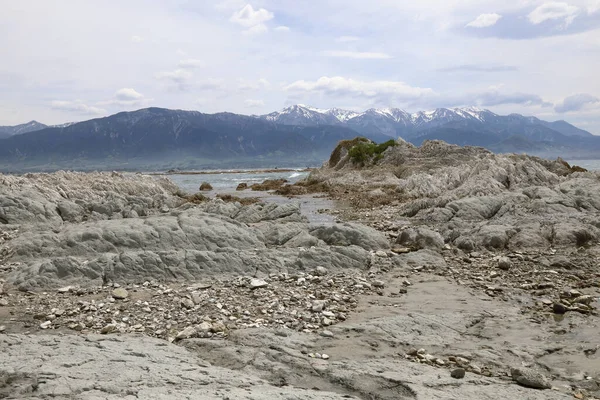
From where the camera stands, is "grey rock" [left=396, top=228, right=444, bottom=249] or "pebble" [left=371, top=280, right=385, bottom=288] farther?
"grey rock" [left=396, top=228, right=444, bottom=249]

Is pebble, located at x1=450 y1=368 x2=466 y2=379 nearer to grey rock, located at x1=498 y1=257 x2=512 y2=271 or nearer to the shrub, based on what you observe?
grey rock, located at x1=498 y1=257 x2=512 y2=271

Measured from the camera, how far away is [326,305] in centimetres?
1127

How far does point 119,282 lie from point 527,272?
13.3 meters

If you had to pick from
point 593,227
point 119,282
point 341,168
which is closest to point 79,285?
point 119,282

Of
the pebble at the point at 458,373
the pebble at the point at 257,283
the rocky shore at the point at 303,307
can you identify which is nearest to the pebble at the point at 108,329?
the rocky shore at the point at 303,307

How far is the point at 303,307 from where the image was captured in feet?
36.5

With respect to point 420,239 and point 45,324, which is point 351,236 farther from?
point 45,324

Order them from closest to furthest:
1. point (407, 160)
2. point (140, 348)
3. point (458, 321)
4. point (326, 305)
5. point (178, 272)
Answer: point (140, 348) → point (458, 321) → point (326, 305) → point (178, 272) → point (407, 160)

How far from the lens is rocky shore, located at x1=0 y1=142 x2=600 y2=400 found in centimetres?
702

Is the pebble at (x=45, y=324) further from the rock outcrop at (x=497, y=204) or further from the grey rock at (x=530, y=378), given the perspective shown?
the rock outcrop at (x=497, y=204)

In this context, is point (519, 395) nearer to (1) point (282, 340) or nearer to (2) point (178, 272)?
(1) point (282, 340)

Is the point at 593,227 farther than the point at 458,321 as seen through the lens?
Yes

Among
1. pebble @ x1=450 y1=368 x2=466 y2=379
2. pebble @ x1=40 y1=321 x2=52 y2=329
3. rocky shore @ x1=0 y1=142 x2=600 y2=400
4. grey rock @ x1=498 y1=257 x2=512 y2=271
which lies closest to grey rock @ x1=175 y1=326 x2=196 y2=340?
rocky shore @ x1=0 y1=142 x2=600 y2=400

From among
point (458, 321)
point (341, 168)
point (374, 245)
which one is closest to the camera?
point (458, 321)
